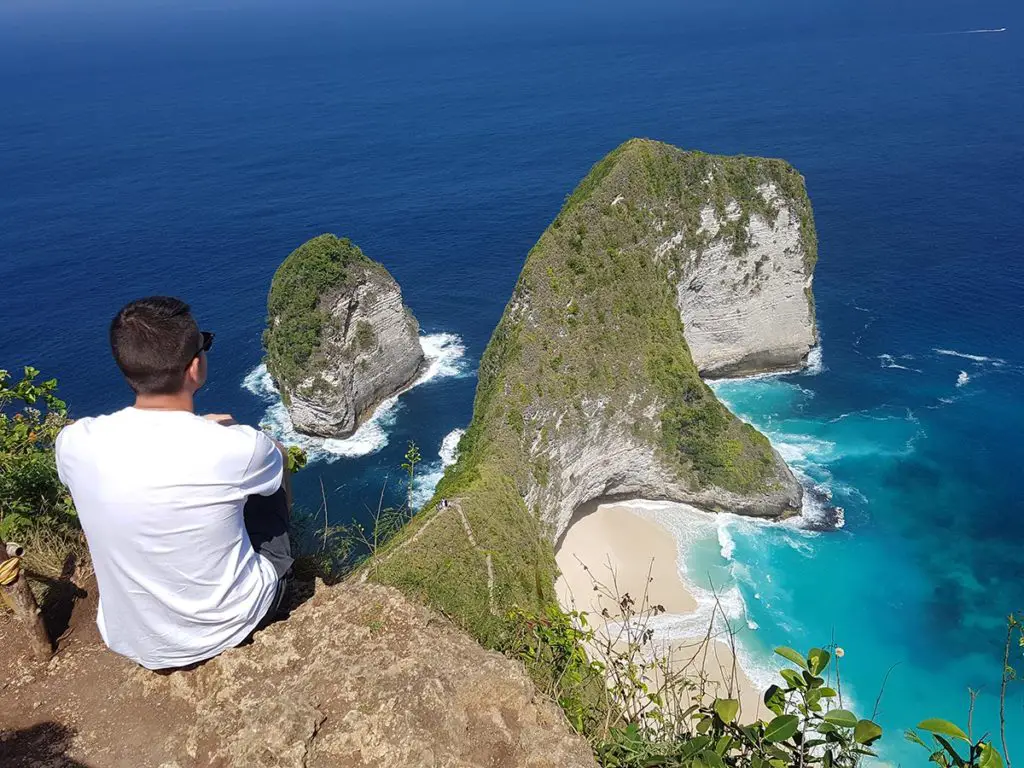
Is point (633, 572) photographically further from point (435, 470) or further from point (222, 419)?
point (222, 419)

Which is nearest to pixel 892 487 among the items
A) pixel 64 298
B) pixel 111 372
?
pixel 111 372

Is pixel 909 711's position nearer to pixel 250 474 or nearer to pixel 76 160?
pixel 250 474

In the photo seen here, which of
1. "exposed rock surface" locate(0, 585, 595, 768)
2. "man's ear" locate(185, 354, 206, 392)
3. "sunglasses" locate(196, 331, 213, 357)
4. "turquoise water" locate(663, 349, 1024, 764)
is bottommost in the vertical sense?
"turquoise water" locate(663, 349, 1024, 764)

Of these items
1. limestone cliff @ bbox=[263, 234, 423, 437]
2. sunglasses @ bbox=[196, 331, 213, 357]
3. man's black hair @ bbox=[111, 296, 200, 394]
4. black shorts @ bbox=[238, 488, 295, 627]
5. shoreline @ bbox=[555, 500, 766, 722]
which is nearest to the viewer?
man's black hair @ bbox=[111, 296, 200, 394]

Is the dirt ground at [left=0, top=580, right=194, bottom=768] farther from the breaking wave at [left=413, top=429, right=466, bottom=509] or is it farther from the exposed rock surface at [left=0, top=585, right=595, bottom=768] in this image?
the breaking wave at [left=413, top=429, right=466, bottom=509]

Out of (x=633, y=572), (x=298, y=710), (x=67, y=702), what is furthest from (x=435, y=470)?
(x=298, y=710)

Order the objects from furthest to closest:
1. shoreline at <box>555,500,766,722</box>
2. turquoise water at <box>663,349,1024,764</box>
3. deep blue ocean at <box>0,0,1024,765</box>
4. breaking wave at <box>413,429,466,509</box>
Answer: breaking wave at <box>413,429,466,509</box>, deep blue ocean at <box>0,0,1024,765</box>, shoreline at <box>555,500,766,722</box>, turquoise water at <box>663,349,1024,764</box>

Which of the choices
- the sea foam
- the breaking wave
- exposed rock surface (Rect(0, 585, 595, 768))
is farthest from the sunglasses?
the sea foam
